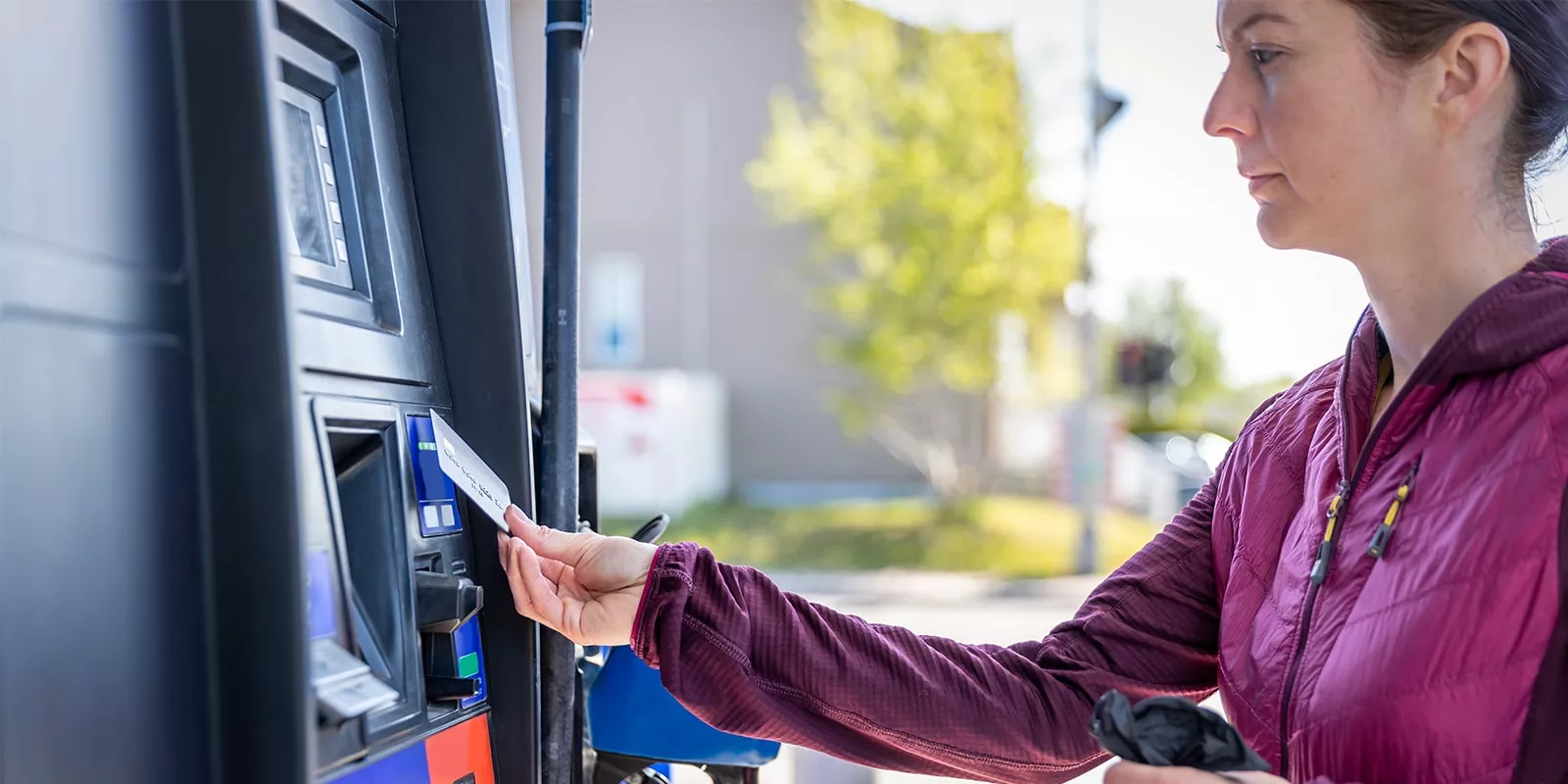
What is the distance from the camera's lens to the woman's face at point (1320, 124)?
101 cm

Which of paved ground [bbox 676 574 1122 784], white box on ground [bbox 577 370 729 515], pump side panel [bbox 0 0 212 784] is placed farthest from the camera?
white box on ground [bbox 577 370 729 515]

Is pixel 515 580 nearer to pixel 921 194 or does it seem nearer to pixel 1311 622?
pixel 1311 622

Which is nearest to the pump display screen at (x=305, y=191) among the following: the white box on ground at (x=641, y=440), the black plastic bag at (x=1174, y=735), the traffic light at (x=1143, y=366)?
the black plastic bag at (x=1174, y=735)

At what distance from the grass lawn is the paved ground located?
47cm

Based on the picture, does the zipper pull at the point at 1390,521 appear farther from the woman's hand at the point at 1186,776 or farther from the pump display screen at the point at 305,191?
the pump display screen at the point at 305,191

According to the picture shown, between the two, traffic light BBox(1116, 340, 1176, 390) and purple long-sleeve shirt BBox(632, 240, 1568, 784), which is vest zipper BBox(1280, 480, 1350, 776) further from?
traffic light BBox(1116, 340, 1176, 390)

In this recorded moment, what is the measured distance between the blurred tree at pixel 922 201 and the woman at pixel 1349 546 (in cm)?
875

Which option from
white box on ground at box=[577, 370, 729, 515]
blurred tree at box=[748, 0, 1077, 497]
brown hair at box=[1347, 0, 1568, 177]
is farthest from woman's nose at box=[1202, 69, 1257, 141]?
white box on ground at box=[577, 370, 729, 515]

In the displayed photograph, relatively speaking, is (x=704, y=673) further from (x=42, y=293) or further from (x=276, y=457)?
(x=42, y=293)

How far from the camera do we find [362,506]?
1.02 metres

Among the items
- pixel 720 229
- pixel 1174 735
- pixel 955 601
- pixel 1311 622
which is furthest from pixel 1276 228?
pixel 720 229

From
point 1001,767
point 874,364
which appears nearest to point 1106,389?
point 874,364

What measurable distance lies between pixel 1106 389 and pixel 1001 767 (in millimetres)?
15172

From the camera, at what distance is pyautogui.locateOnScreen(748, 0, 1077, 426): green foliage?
32.4 ft
